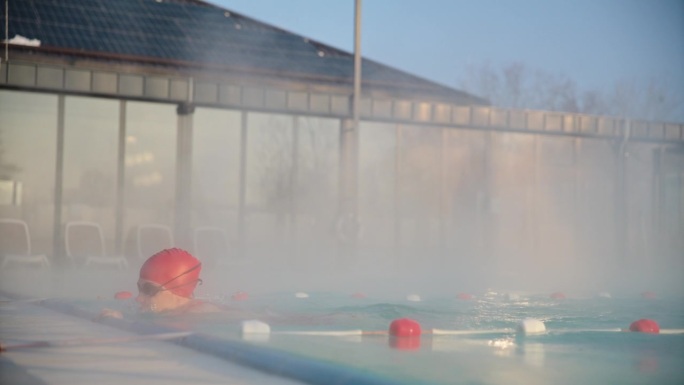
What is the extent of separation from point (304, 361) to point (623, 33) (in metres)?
10.2

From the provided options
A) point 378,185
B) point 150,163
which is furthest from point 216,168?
point 378,185

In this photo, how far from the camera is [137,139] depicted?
17.1m

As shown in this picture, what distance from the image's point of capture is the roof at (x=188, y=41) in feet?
58.0

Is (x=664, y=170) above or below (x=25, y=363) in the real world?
above

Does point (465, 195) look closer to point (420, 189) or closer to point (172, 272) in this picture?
point (420, 189)

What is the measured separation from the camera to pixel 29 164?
1631cm

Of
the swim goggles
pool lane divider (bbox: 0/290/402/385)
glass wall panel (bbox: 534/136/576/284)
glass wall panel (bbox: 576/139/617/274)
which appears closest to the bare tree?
glass wall panel (bbox: 576/139/617/274)

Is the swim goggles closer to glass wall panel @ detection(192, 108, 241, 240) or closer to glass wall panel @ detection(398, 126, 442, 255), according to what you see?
glass wall panel @ detection(192, 108, 241, 240)

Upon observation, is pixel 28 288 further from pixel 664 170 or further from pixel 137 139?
pixel 664 170

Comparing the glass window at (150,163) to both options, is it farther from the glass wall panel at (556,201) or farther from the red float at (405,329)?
the red float at (405,329)

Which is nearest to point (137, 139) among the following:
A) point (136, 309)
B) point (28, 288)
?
point (28, 288)

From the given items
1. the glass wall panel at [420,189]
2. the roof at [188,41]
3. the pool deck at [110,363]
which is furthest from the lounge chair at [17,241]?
the pool deck at [110,363]

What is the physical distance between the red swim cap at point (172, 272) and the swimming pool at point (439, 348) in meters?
0.26

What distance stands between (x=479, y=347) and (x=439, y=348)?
0.29 metres
